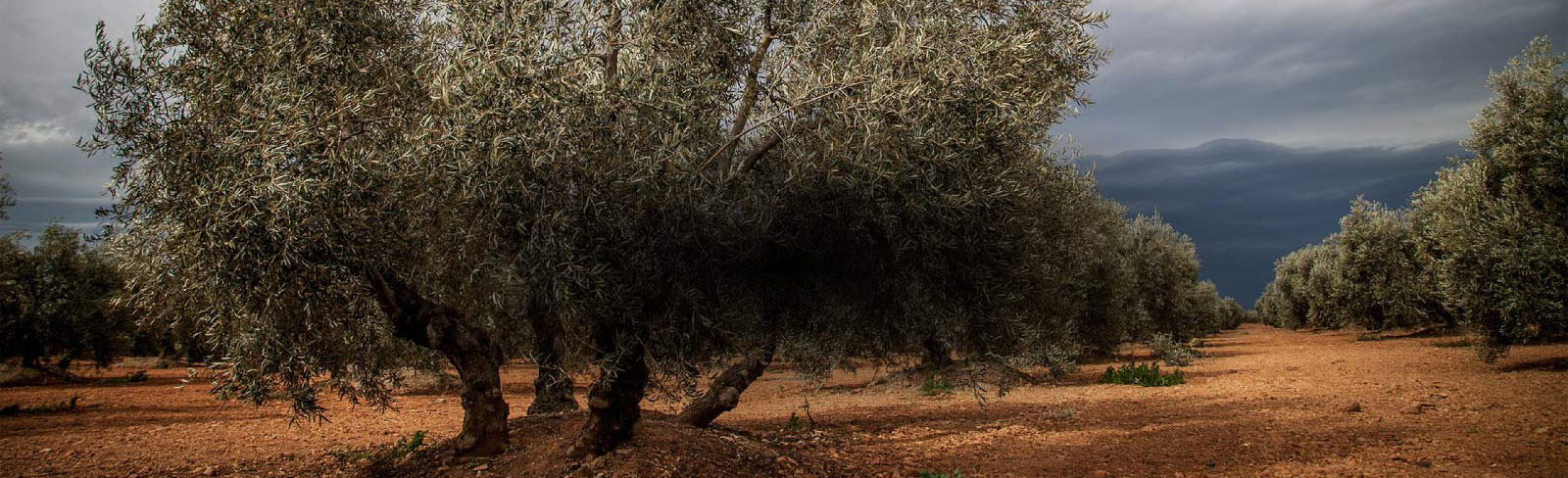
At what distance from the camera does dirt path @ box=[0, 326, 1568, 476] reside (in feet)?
36.6

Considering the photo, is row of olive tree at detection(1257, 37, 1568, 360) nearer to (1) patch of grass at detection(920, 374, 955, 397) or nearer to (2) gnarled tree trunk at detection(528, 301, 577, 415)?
(1) patch of grass at detection(920, 374, 955, 397)

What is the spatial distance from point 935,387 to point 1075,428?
719 cm

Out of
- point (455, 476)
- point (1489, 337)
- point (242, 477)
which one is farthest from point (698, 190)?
point (1489, 337)

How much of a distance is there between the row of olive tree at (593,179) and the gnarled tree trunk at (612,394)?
37mm

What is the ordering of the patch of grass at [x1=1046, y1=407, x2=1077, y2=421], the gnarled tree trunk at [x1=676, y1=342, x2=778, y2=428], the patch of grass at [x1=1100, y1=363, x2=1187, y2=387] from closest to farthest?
1. the gnarled tree trunk at [x1=676, y1=342, x2=778, y2=428]
2. the patch of grass at [x1=1046, y1=407, x2=1077, y2=421]
3. the patch of grass at [x1=1100, y1=363, x2=1187, y2=387]

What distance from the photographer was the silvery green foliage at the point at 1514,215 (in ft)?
53.0

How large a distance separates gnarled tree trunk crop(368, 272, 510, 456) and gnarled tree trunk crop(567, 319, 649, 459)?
172cm

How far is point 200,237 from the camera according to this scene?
763 centimetres

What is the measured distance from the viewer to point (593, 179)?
7578 millimetres

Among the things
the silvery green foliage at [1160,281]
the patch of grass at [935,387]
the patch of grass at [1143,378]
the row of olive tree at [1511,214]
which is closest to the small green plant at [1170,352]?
the silvery green foliage at [1160,281]

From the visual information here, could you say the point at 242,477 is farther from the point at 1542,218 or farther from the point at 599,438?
the point at 1542,218

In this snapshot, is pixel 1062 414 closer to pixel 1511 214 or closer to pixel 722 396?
pixel 722 396

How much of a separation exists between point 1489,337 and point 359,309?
24.5 m

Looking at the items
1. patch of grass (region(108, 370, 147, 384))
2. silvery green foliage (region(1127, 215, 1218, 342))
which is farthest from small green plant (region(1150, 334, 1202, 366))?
patch of grass (region(108, 370, 147, 384))
